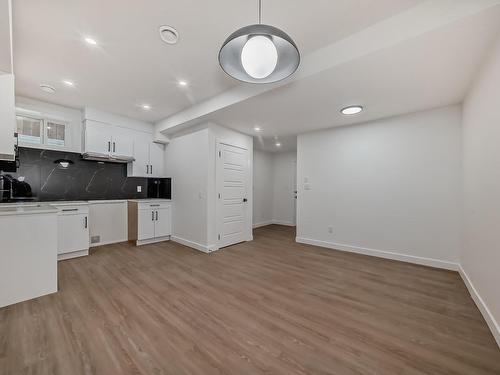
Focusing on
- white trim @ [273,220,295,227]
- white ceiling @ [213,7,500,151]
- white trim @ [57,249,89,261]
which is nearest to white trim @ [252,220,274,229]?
white trim @ [273,220,295,227]

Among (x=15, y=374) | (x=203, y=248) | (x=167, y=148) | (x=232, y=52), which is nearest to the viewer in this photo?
(x=15, y=374)

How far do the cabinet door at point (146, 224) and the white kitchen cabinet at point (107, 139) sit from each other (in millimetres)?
1288

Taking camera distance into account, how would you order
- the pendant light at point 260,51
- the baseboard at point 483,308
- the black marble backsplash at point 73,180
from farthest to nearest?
the black marble backsplash at point 73,180, the baseboard at point 483,308, the pendant light at point 260,51

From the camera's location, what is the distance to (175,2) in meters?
1.67

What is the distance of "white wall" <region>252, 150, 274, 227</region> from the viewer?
6582 millimetres

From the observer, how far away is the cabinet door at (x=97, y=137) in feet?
12.6

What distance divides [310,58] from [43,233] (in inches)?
138

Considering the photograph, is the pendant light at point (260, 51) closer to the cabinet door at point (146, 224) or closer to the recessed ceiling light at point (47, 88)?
the recessed ceiling light at point (47, 88)

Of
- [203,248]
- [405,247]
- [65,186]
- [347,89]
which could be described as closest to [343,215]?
[405,247]

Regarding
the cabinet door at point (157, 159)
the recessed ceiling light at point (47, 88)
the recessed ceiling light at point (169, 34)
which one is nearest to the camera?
the recessed ceiling light at point (169, 34)

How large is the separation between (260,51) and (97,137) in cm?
389

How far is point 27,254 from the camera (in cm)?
221

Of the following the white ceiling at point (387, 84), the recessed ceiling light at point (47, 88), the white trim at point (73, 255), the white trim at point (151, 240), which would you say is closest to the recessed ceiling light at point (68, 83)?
the recessed ceiling light at point (47, 88)

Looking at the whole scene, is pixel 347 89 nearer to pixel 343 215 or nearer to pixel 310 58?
pixel 310 58
